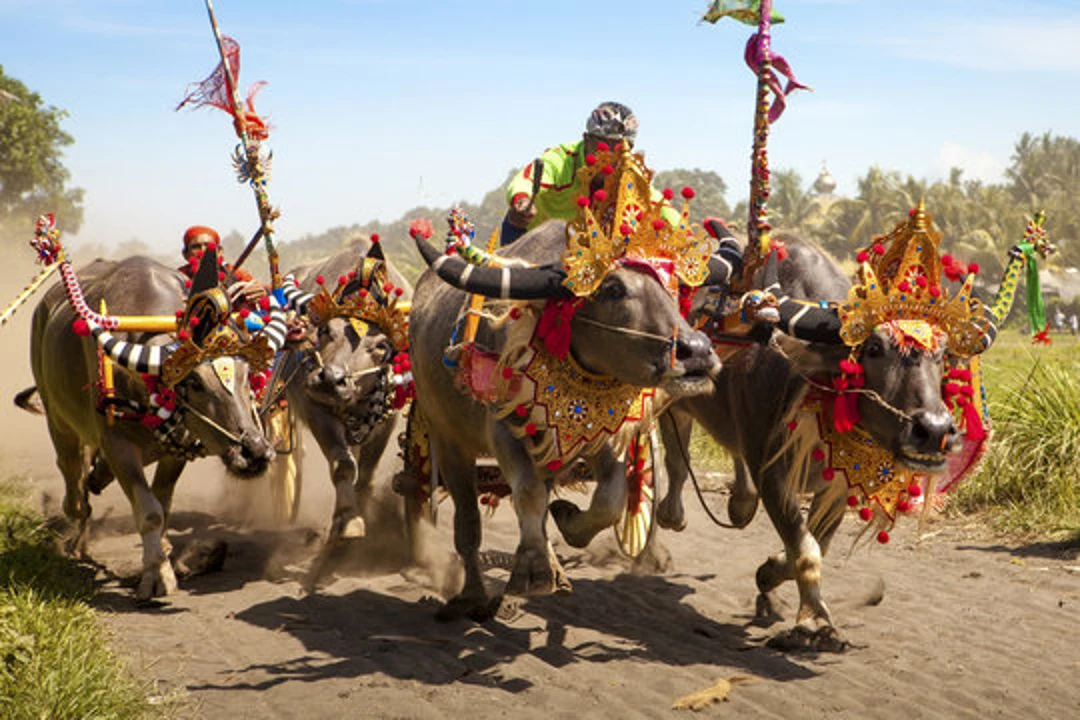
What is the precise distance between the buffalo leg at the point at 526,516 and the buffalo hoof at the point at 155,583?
2.48m

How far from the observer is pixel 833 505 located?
6789mm

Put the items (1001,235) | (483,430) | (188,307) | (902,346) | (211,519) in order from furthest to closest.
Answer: (1001,235) → (211,519) → (188,307) → (483,430) → (902,346)

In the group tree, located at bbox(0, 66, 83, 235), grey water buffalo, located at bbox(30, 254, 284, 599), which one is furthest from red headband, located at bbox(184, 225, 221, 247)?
tree, located at bbox(0, 66, 83, 235)

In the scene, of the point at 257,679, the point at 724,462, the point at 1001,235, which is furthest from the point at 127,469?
the point at 1001,235

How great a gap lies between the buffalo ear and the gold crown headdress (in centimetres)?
295

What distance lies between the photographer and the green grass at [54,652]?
486cm

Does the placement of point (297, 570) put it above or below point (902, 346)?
below

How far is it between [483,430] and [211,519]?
4.38m

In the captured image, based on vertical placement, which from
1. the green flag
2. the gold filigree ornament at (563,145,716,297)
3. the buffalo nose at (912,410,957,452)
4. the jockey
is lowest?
the buffalo nose at (912,410,957,452)

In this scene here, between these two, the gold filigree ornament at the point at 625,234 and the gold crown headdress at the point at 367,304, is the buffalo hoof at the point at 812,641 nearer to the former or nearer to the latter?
the gold filigree ornament at the point at 625,234

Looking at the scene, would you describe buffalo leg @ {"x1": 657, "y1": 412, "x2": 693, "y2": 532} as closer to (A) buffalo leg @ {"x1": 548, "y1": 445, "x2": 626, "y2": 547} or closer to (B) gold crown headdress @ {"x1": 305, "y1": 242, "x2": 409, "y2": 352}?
(A) buffalo leg @ {"x1": 548, "y1": 445, "x2": 626, "y2": 547}

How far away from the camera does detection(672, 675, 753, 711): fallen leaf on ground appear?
212 inches

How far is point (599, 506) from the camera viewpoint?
589cm

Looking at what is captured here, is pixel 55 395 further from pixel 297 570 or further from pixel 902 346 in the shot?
pixel 902 346
